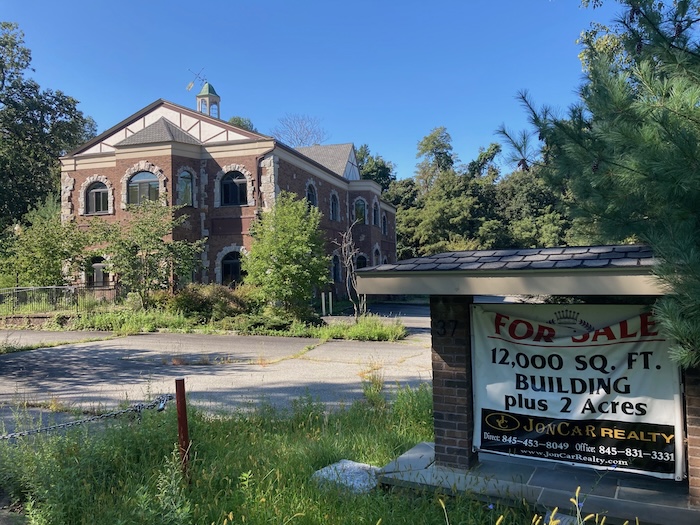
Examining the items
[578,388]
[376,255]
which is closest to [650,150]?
[578,388]

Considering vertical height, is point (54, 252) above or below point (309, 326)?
above

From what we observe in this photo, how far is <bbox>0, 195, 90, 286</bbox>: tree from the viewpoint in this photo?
64.8ft

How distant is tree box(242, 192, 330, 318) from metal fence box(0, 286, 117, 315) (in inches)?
235

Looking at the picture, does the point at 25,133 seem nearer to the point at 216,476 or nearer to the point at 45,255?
the point at 45,255

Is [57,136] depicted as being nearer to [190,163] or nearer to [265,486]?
[190,163]

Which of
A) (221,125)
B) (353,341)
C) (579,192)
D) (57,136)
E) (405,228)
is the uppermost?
(57,136)

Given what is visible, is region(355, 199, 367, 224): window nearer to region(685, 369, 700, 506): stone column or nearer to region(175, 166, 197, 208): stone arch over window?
region(175, 166, 197, 208): stone arch over window

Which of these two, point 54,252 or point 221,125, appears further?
point 221,125

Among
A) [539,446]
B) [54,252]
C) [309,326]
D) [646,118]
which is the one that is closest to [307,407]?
[539,446]

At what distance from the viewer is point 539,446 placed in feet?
13.6

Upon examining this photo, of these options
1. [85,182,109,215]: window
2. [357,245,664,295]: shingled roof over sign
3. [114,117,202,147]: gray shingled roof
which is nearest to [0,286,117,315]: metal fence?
[85,182,109,215]: window

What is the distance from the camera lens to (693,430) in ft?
11.6

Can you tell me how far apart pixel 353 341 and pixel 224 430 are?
9575 millimetres

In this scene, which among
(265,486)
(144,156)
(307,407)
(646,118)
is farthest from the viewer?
(144,156)
